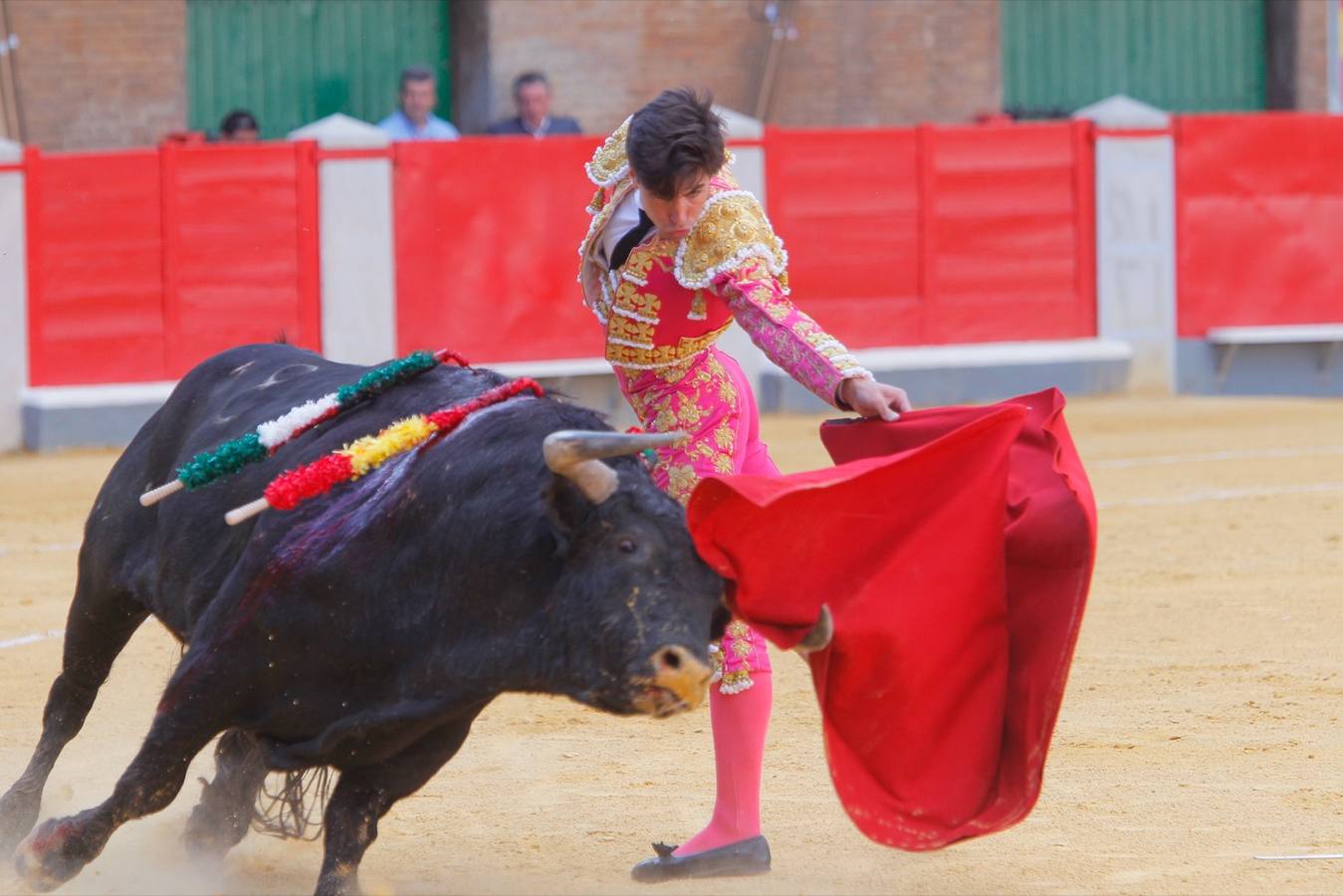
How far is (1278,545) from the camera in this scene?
5973mm

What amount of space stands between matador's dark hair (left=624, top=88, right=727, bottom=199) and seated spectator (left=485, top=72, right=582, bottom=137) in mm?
6653

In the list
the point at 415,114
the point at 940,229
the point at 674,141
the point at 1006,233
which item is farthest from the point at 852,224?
the point at 674,141

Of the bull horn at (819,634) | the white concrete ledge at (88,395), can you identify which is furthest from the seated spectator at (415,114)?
the bull horn at (819,634)

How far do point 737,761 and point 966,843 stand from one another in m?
0.47

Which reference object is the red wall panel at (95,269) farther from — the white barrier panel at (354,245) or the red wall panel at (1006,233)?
the red wall panel at (1006,233)

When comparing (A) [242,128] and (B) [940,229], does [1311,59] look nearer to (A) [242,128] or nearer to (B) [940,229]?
(B) [940,229]

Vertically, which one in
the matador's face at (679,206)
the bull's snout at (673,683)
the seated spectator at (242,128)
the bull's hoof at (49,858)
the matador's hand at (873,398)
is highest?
the seated spectator at (242,128)

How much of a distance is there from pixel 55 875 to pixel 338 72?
902 cm

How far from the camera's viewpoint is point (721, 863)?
9.99 ft

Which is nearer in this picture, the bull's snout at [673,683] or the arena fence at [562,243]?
the bull's snout at [673,683]

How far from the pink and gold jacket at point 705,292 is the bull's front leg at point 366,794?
1.96ft

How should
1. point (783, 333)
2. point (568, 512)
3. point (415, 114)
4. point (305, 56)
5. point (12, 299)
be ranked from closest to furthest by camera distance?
point (568, 512) → point (783, 333) → point (12, 299) → point (415, 114) → point (305, 56)

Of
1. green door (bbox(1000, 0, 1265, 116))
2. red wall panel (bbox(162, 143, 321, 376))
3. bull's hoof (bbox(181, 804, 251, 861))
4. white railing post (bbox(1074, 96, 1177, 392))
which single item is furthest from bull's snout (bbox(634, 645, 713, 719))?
green door (bbox(1000, 0, 1265, 116))

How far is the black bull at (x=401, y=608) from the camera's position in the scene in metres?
2.43
